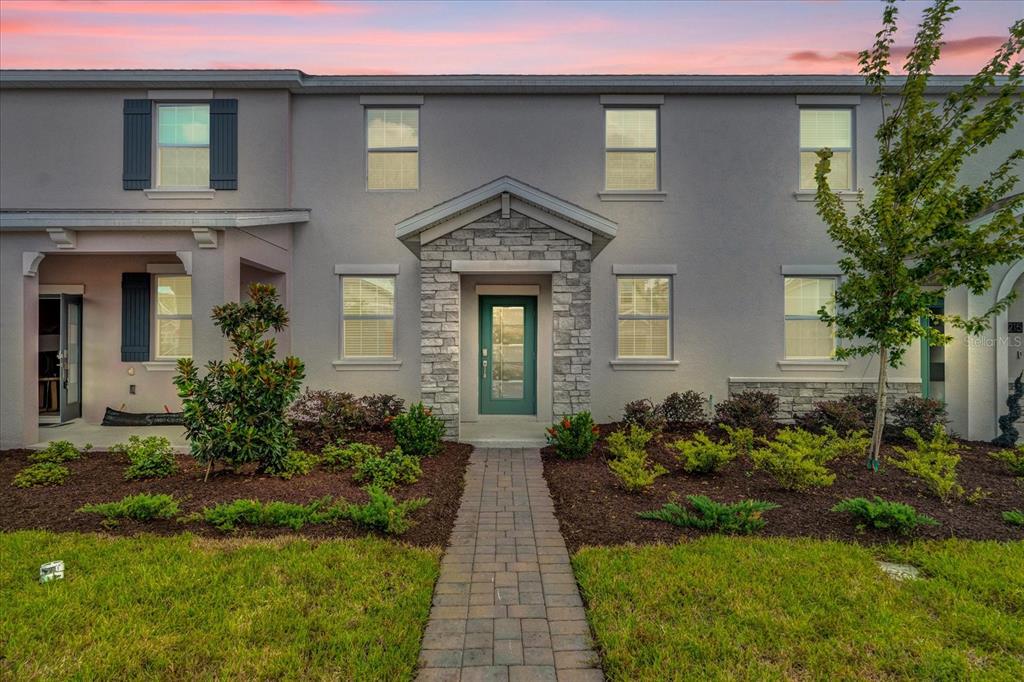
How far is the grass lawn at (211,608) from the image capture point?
9.40 feet

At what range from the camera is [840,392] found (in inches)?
375

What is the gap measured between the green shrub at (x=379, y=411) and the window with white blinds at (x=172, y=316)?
4.19 m

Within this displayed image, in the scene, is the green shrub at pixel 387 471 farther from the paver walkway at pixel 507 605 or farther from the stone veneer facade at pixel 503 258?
the stone veneer facade at pixel 503 258

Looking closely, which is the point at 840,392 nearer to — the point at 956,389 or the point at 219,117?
the point at 956,389

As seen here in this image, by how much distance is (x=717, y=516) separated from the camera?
15.5ft

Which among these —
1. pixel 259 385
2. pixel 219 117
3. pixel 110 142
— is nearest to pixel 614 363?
pixel 259 385

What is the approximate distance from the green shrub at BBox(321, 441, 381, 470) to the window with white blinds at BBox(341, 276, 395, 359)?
3242mm

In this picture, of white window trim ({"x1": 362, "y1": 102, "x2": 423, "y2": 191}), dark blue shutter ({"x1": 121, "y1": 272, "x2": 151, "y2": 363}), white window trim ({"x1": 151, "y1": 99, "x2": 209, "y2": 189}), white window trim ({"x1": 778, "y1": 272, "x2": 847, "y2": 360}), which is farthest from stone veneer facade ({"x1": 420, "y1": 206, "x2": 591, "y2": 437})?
dark blue shutter ({"x1": 121, "y1": 272, "x2": 151, "y2": 363})

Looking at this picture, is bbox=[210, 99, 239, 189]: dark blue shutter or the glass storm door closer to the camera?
the glass storm door

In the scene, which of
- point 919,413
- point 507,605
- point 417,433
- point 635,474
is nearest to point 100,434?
point 417,433

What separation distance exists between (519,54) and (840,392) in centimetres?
932

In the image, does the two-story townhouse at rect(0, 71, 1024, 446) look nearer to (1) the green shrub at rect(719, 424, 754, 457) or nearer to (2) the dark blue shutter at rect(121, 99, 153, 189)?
(2) the dark blue shutter at rect(121, 99, 153, 189)

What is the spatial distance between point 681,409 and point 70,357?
11.4m

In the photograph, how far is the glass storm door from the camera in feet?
31.0
